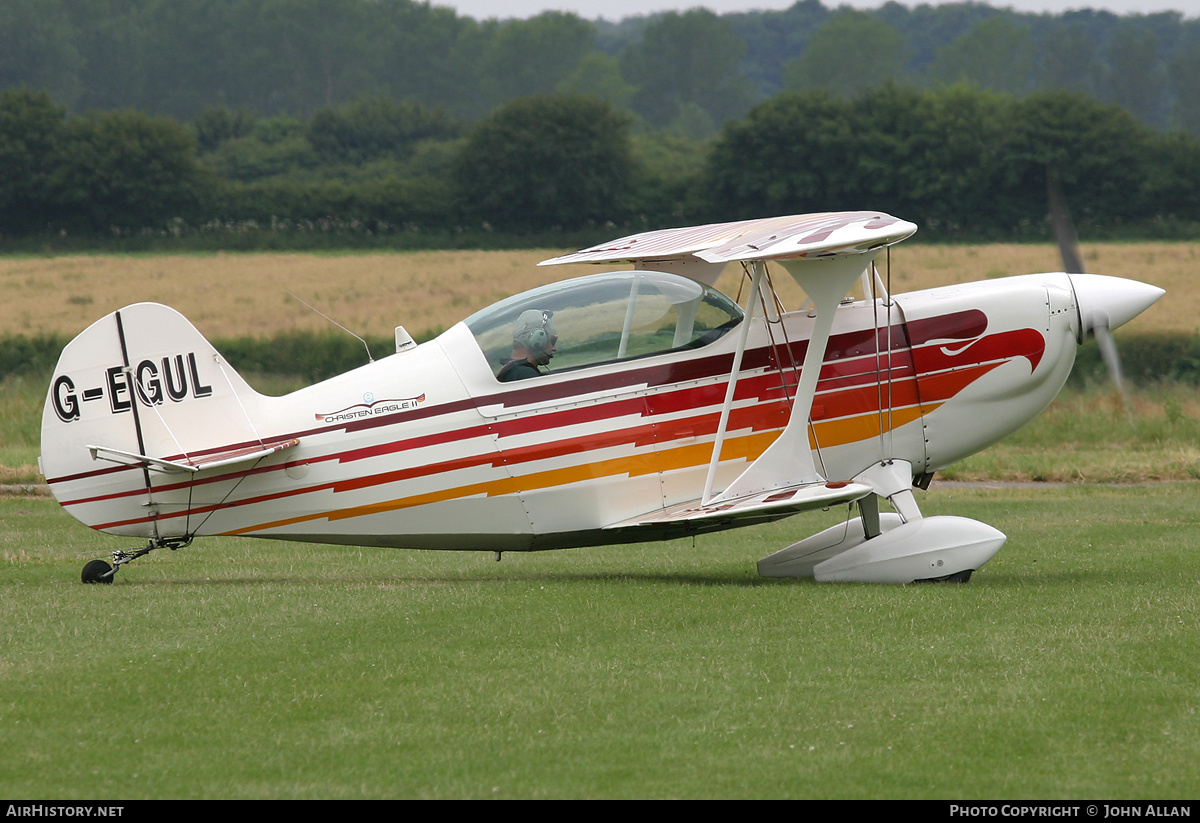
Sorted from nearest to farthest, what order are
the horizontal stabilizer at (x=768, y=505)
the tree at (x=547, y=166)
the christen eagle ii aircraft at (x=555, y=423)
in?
the horizontal stabilizer at (x=768, y=505), the christen eagle ii aircraft at (x=555, y=423), the tree at (x=547, y=166)

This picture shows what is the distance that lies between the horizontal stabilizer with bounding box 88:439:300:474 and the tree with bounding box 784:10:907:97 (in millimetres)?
134226

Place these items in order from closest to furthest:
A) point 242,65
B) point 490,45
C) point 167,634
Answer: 1. point 167,634
2. point 242,65
3. point 490,45

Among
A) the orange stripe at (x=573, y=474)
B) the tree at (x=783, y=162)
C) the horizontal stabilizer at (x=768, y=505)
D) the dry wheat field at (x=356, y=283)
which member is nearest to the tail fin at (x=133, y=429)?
the orange stripe at (x=573, y=474)

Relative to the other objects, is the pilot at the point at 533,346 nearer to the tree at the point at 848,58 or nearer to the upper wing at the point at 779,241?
the upper wing at the point at 779,241

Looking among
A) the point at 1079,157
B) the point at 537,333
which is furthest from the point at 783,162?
the point at 537,333

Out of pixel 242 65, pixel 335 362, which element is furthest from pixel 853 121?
pixel 242 65

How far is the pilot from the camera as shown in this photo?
34.7 feet

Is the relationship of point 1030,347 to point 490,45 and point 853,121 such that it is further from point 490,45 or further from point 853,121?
point 490,45

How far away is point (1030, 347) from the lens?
11031 mm

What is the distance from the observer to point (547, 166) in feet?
232

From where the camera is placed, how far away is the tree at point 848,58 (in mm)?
141625

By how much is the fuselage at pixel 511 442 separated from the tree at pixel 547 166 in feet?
186

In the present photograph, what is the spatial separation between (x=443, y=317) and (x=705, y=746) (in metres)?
35.1

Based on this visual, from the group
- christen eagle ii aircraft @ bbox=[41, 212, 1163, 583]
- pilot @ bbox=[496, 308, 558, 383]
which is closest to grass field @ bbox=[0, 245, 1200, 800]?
christen eagle ii aircraft @ bbox=[41, 212, 1163, 583]
